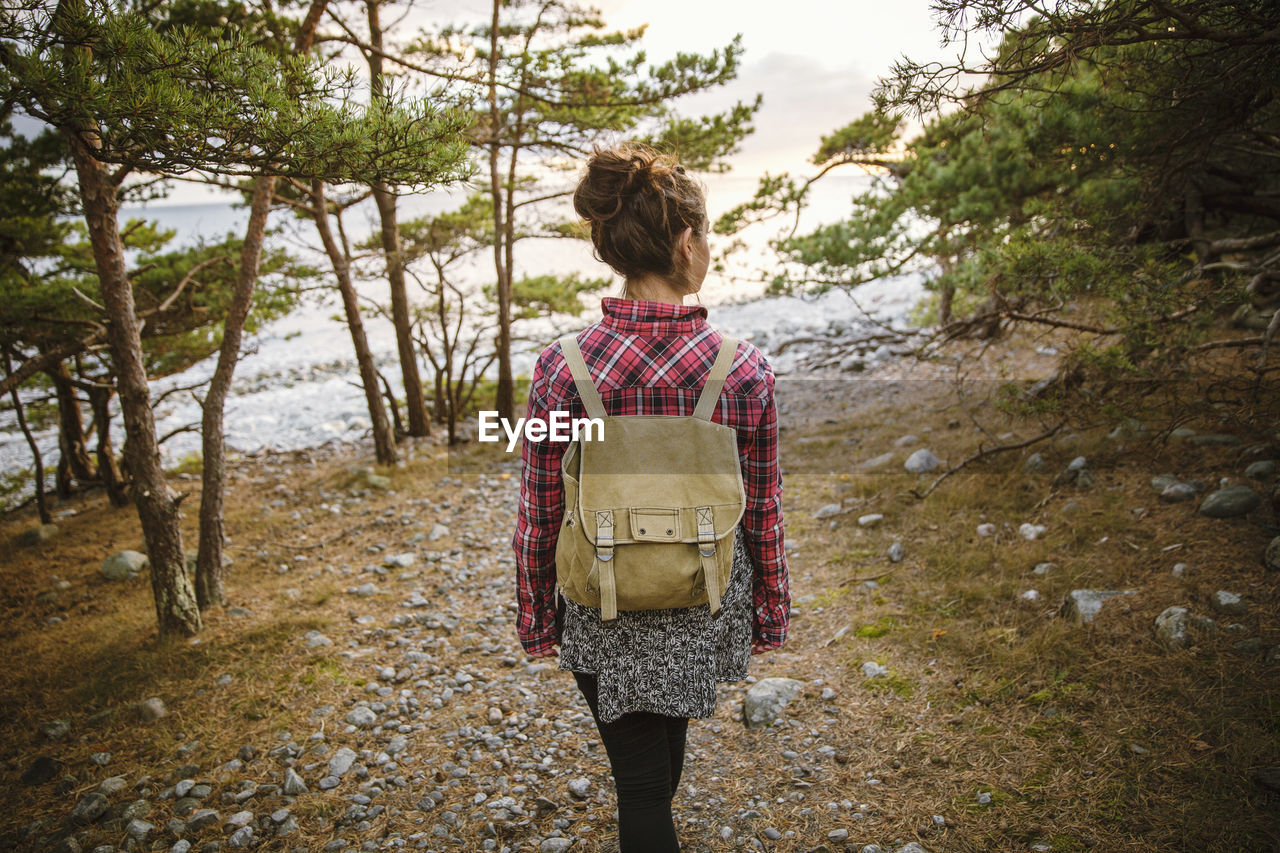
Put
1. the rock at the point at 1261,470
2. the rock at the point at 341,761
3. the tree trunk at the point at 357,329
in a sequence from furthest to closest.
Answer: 1. the tree trunk at the point at 357,329
2. the rock at the point at 1261,470
3. the rock at the point at 341,761

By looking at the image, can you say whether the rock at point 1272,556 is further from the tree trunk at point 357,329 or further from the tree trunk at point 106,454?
the tree trunk at point 106,454

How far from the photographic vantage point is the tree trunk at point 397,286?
26.2 ft

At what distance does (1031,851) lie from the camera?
99.3 inches

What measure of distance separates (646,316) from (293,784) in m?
2.99

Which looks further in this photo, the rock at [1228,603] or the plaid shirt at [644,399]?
the rock at [1228,603]

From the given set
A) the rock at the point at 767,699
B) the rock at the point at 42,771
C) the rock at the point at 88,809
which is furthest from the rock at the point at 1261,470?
the rock at the point at 42,771

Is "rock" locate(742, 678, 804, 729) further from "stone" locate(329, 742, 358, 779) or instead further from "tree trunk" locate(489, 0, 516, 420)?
"tree trunk" locate(489, 0, 516, 420)

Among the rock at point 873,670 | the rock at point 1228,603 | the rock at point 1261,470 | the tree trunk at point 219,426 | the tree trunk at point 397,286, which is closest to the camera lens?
the rock at point 1228,603

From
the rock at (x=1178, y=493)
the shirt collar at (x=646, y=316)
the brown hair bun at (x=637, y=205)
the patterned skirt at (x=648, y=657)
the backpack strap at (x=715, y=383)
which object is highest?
the brown hair bun at (x=637, y=205)

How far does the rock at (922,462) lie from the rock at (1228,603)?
2.77 metres

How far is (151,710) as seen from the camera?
3.73m

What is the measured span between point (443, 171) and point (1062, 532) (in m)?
4.57

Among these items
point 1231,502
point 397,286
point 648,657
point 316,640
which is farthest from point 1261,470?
point 397,286

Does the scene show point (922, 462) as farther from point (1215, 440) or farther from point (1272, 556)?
point (1272, 556)
